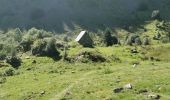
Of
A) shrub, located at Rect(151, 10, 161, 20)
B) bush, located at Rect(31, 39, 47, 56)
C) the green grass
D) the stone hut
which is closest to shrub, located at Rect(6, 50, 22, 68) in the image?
the green grass

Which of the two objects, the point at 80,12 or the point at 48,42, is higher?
the point at 80,12

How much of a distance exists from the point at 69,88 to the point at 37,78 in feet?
47.7

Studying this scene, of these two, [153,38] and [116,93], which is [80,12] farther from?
[116,93]

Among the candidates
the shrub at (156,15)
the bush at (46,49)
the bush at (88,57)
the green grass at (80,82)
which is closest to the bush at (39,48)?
the bush at (46,49)

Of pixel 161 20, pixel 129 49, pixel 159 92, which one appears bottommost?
pixel 159 92

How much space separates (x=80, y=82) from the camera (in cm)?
6744

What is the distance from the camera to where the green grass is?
57884 millimetres

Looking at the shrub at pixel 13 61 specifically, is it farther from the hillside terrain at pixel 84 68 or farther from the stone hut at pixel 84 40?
the stone hut at pixel 84 40

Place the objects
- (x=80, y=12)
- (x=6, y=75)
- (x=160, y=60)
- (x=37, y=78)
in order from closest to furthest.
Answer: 1. (x=37, y=78)
2. (x=6, y=75)
3. (x=160, y=60)
4. (x=80, y=12)

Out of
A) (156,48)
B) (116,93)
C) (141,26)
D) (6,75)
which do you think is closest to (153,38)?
(141,26)

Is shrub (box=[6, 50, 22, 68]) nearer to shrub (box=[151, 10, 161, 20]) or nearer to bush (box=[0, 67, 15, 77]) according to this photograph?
bush (box=[0, 67, 15, 77])

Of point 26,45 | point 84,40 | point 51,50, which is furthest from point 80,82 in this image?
point 84,40

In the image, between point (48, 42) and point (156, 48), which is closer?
point (48, 42)

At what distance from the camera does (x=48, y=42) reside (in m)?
101
